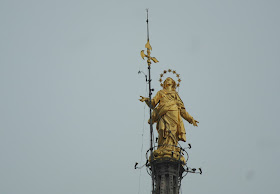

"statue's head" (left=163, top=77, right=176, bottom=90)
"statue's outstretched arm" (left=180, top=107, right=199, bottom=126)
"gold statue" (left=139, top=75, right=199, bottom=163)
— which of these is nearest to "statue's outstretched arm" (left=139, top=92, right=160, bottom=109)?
"gold statue" (left=139, top=75, right=199, bottom=163)

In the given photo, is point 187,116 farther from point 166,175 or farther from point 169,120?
point 166,175

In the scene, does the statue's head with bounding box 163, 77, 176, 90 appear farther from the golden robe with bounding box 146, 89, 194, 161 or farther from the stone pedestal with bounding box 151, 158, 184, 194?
the stone pedestal with bounding box 151, 158, 184, 194

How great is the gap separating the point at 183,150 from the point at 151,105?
467 centimetres

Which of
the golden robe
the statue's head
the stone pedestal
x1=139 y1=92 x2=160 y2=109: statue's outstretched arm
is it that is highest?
the statue's head

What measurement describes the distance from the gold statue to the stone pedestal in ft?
1.54

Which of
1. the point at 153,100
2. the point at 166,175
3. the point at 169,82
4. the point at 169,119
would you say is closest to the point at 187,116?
the point at 169,119

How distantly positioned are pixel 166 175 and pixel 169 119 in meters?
4.91

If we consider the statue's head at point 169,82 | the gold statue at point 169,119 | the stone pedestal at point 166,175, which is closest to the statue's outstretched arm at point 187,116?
the gold statue at point 169,119

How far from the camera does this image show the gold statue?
58.7 meters

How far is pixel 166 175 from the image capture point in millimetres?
57719

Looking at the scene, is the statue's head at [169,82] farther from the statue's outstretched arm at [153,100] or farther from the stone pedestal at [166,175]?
the stone pedestal at [166,175]

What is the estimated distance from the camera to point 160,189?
188ft

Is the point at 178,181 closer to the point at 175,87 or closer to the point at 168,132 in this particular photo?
the point at 168,132

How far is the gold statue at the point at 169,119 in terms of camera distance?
58656 millimetres
